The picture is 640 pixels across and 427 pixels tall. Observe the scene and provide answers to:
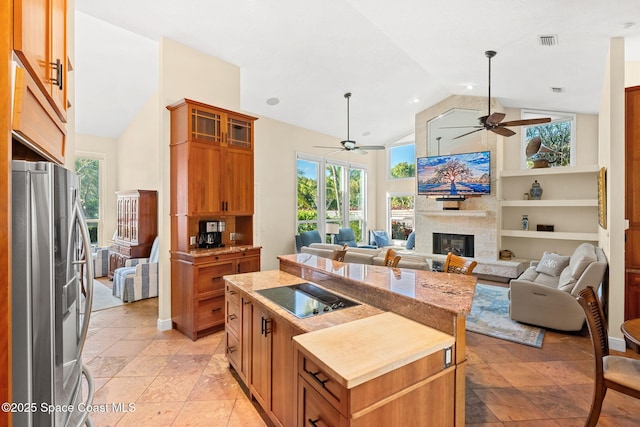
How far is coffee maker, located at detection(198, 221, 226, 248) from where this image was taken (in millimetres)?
4094

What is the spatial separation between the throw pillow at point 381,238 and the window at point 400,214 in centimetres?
68

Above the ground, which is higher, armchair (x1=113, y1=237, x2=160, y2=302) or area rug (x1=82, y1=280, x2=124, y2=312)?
armchair (x1=113, y1=237, x2=160, y2=302)

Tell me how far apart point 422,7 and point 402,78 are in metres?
2.55

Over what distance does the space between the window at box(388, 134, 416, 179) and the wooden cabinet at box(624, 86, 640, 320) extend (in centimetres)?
574

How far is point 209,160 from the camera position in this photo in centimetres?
389

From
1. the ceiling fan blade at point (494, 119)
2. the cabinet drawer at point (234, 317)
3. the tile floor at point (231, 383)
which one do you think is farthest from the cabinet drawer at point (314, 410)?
the ceiling fan blade at point (494, 119)

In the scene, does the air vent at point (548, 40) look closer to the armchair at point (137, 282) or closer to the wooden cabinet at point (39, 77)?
the wooden cabinet at point (39, 77)

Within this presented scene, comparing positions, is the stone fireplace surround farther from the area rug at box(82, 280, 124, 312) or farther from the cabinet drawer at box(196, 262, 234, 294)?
the area rug at box(82, 280, 124, 312)

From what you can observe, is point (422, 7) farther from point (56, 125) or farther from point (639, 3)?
point (56, 125)

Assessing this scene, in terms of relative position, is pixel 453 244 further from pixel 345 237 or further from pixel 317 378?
pixel 317 378

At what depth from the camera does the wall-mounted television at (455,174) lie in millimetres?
6594

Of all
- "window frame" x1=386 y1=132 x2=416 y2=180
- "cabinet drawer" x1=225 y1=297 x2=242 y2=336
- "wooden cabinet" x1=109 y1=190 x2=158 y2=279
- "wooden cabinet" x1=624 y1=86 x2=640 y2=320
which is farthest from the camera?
"window frame" x1=386 y1=132 x2=416 y2=180

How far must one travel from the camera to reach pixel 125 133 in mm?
7410

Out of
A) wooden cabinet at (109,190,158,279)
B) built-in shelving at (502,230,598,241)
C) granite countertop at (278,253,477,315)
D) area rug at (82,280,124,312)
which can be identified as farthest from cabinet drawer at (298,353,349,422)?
built-in shelving at (502,230,598,241)
